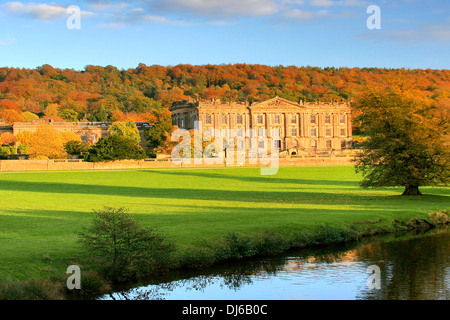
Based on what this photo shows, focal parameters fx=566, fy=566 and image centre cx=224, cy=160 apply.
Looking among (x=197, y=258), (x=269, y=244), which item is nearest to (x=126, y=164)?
(x=269, y=244)

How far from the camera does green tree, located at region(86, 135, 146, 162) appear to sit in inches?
2534

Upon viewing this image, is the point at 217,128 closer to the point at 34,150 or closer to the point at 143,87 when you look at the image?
the point at 34,150

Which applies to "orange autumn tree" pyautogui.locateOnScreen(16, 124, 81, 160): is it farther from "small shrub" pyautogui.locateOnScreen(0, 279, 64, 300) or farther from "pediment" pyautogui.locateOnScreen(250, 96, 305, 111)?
"small shrub" pyautogui.locateOnScreen(0, 279, 64, 300)

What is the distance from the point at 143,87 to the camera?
156 m

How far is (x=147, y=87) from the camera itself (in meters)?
155

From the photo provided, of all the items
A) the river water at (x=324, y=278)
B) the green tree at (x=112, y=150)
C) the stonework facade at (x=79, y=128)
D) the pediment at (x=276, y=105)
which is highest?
the pediment at (x=276, y=105)

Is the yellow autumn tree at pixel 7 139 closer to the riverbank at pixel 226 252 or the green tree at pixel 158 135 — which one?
the green tree at pixel 158 135

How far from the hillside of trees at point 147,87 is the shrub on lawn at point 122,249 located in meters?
92.2

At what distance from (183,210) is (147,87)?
135921mm

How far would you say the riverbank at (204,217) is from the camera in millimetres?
14164

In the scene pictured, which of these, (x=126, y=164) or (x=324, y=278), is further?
(x=126, y=164)

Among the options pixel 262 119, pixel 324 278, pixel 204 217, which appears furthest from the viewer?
pixel 262 119

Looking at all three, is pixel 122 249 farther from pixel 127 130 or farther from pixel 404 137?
pixel 127 130

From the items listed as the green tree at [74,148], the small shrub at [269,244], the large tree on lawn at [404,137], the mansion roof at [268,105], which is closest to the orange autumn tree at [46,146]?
the green tree at [74,148]
